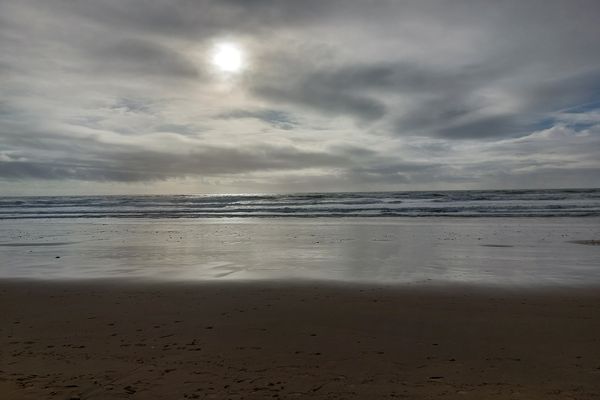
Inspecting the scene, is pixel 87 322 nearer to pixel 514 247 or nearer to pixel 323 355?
pixel 323 355

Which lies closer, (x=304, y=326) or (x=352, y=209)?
(x=304, y=326)

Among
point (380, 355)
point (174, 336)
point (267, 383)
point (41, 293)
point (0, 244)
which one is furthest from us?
point (0, 244)

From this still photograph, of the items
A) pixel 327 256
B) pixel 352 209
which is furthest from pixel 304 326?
pixel 352 209

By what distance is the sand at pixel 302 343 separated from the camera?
15.6ft

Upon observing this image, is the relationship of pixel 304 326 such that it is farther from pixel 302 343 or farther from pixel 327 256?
pixel 327 256

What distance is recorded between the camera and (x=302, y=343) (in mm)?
6141

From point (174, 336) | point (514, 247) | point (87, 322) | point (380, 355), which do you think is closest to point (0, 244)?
point (87, 322)

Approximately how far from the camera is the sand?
477 centimetres

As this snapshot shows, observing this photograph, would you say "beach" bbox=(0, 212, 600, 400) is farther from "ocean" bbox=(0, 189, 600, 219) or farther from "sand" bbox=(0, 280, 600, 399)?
"ocean" bbox=(0, 189, 600, 219)

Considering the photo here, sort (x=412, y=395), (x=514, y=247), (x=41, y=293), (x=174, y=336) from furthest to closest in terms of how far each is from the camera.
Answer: (x=514, y=247), (x=41, y=293), (x=174, y=336), (x=412, y=395)

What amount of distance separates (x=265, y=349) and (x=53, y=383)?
8.26 ft

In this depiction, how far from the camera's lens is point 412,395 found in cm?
454

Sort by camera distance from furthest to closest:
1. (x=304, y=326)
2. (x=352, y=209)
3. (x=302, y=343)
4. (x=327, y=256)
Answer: (x=352, y=209) → (x=327, y=256) → (x=304, y=326) → (x=302, y=343)

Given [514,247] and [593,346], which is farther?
[514,247]
